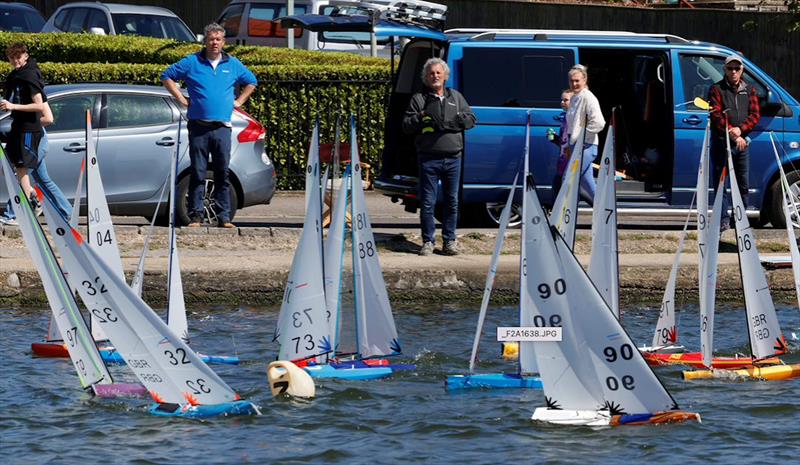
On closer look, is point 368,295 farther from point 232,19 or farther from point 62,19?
point 62,19

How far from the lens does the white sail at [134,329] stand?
31.8ft

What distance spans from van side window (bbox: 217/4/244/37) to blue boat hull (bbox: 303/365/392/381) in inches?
617

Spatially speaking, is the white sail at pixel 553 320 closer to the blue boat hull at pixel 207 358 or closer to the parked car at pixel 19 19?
the blue boat hull at pixel 207 358

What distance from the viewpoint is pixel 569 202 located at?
35.6 feet

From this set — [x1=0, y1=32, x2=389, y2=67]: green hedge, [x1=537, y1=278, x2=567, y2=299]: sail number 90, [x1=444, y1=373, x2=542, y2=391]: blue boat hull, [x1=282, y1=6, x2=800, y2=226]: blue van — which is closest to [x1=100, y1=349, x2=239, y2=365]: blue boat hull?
[x1=444, y1=373, x2=542, y2=391]: blue boat hull

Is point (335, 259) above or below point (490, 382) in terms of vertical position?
above

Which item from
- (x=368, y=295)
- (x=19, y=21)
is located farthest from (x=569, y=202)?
(x=19, y=21)

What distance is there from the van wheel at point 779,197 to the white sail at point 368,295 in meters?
5.96

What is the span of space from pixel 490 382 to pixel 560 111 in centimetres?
518

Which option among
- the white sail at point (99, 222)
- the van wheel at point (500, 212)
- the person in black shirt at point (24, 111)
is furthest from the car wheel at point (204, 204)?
the white sail at point (99, 222)

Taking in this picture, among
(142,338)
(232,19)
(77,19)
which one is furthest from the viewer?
(232,19)

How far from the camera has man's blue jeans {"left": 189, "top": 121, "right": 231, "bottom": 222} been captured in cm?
1452

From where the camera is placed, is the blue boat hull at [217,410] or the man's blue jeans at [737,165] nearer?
the blue boat hull at [217,410]

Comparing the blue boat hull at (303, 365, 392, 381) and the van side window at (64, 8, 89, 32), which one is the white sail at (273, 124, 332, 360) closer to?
the blue boat hull at (303, 365, 392, 381)
